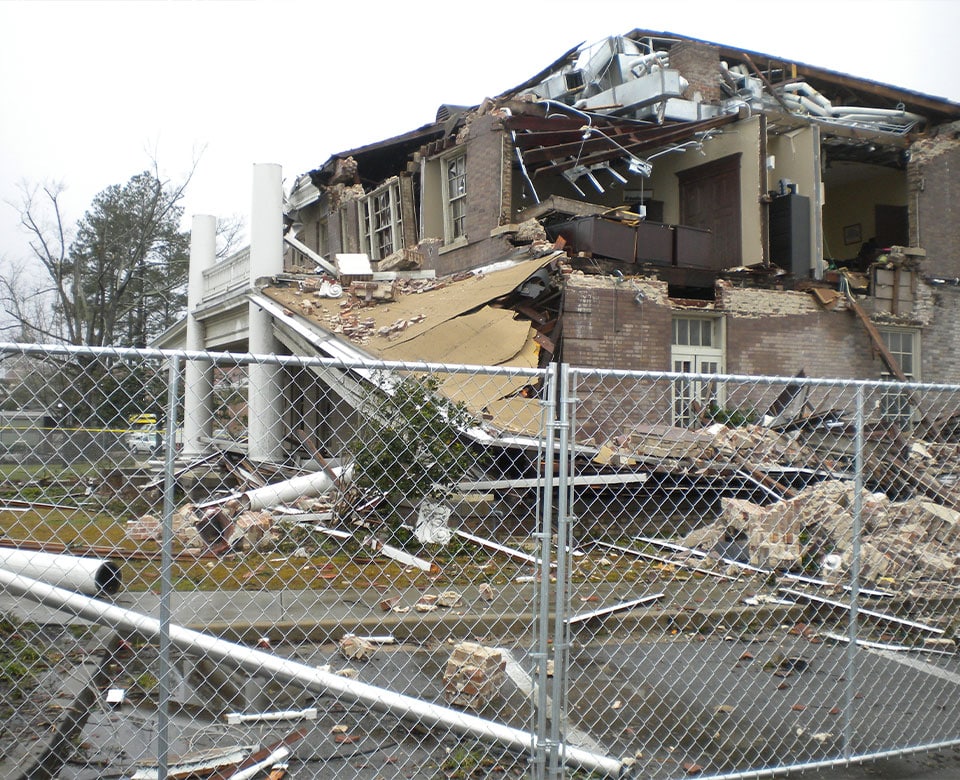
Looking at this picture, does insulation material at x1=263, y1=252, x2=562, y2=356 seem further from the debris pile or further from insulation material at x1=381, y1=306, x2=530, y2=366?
the debris pile

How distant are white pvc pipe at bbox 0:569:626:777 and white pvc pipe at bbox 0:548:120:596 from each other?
54 cm

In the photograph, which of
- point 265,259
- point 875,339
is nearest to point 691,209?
point 875,339

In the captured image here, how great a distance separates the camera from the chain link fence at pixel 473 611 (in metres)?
3.82

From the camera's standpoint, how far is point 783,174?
16.5 meters

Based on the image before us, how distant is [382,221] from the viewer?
19.1 metres

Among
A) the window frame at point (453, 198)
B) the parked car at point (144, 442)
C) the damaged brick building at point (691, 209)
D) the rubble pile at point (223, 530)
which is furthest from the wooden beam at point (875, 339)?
the parked car at point (144, 442)

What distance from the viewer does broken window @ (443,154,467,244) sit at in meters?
16.3

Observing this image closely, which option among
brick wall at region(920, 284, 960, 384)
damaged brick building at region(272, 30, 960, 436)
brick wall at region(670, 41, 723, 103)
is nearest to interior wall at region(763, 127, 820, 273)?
damaged brick building at region(272, 30, 960, 436)

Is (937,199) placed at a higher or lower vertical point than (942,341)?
higher

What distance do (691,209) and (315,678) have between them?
1472cm

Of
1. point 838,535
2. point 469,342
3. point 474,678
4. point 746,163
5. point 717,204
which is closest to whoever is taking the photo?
point 474,678

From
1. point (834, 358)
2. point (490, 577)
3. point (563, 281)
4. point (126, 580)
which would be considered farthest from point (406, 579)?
point (834, 358)

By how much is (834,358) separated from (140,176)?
39177 mm

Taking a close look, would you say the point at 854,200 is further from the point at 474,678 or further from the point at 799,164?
the point at 474,678
